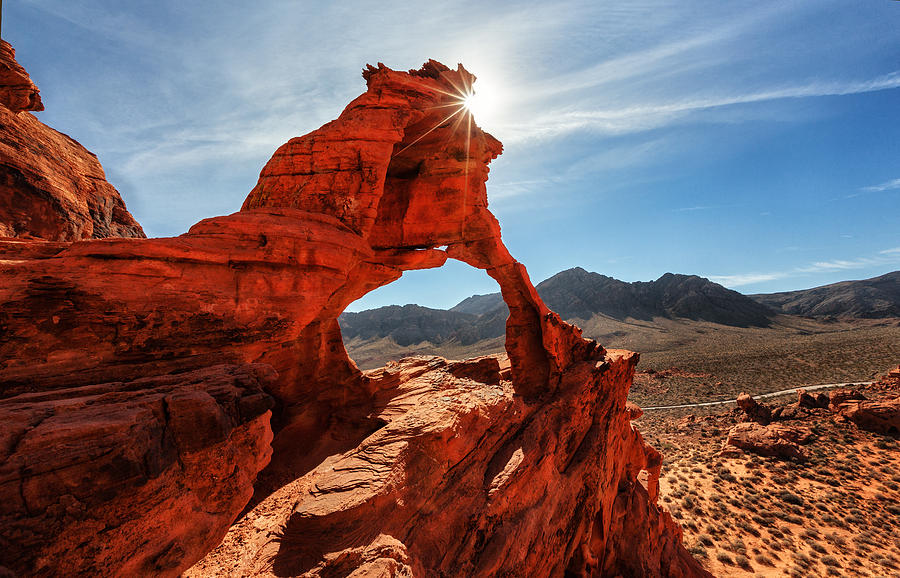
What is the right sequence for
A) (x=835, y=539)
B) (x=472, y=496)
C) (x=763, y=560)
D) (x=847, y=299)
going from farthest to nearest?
(x=847, y=299) → (x=835, y=539) → (x=763, y=560) → (x=472, y=496)

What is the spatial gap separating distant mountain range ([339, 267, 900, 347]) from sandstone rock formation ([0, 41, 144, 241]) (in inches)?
4496

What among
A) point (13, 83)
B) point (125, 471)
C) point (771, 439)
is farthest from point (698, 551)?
point (13, 83)

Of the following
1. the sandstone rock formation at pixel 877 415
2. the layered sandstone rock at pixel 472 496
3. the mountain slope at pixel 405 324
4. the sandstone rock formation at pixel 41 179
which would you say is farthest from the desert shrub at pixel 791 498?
the mountain slope at pixel 405 324

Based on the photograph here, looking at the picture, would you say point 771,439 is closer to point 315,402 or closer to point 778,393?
point 778,393

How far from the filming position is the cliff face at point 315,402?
4746 millimetres

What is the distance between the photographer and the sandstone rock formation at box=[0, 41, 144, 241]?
1095 centimetres

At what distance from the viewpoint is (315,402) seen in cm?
1357

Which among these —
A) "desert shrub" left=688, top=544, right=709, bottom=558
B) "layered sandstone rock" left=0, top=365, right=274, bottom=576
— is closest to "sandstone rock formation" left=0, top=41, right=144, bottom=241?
"layered sandstone rock" left=0, top=365, right=274, bottom=576

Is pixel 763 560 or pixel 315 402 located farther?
pixel 763 560

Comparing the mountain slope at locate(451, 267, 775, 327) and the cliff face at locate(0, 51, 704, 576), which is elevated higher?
the mountain slope at locate(451, 267, 775, 327)

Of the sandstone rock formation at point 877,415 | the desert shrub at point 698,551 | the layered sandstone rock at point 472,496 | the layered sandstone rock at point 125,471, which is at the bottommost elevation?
the desert shrub at point 698,551

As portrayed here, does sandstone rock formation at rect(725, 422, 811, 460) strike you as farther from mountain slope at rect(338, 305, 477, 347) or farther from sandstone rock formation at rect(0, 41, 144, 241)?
mountain slope at rect(338, 305, 477, 347)

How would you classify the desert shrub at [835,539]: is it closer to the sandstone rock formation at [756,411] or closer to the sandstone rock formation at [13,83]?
the sandstone rock formation at [756,411]

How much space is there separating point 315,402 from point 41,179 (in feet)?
40.0
